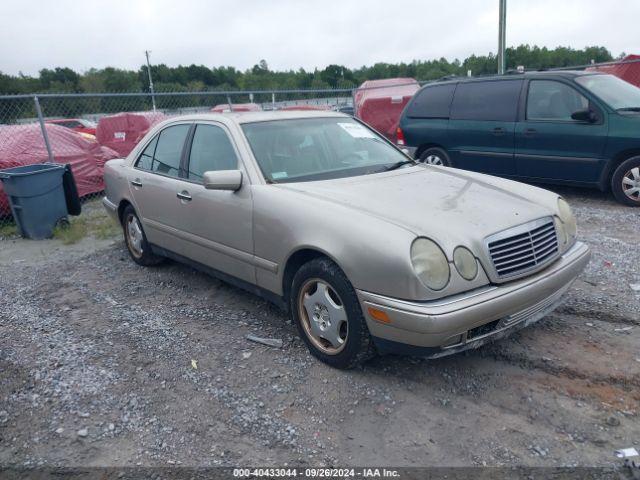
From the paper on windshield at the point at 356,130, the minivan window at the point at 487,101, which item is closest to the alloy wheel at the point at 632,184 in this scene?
the minivan window at the point at 487,101

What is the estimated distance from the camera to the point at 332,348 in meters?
3.45

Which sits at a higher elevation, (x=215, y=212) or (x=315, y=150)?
(x=315, y=150)

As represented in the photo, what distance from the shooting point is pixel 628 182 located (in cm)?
689

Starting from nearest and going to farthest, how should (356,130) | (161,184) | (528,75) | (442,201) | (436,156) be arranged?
1. (442,201)
2. (356,130)
3. (161,184)
4. (528,75)
5. (436,156)

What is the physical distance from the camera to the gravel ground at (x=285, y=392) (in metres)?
2.74

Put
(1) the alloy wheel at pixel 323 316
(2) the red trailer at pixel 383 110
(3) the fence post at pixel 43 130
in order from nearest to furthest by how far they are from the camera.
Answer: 1. (1) the alloy wheel at pixel 323 316
2. (3) the fence post at pixel 43 130
3. (2) the red trailer at pixel 383 110

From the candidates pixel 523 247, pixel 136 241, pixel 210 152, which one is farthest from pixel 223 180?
pixel 136 241

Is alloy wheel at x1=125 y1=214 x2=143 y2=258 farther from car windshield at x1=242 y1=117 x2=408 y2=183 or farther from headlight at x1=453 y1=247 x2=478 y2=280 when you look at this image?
headlight at x1=453 y1=247 x2=478 y2=280

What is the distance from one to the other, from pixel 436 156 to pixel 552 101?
1892mm

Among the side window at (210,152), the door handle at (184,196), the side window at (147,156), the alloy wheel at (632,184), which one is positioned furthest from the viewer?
the alloy wheel at (632,184)

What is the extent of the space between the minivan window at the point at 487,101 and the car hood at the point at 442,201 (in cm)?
399

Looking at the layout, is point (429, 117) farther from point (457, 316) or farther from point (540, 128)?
point (457, 316)

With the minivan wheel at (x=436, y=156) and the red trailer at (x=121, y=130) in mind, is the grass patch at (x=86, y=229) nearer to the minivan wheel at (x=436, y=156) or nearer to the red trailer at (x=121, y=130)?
the minivan wheel at (x=436, y=156)

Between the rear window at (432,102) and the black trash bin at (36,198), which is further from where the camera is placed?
the rear window at (432,102)
